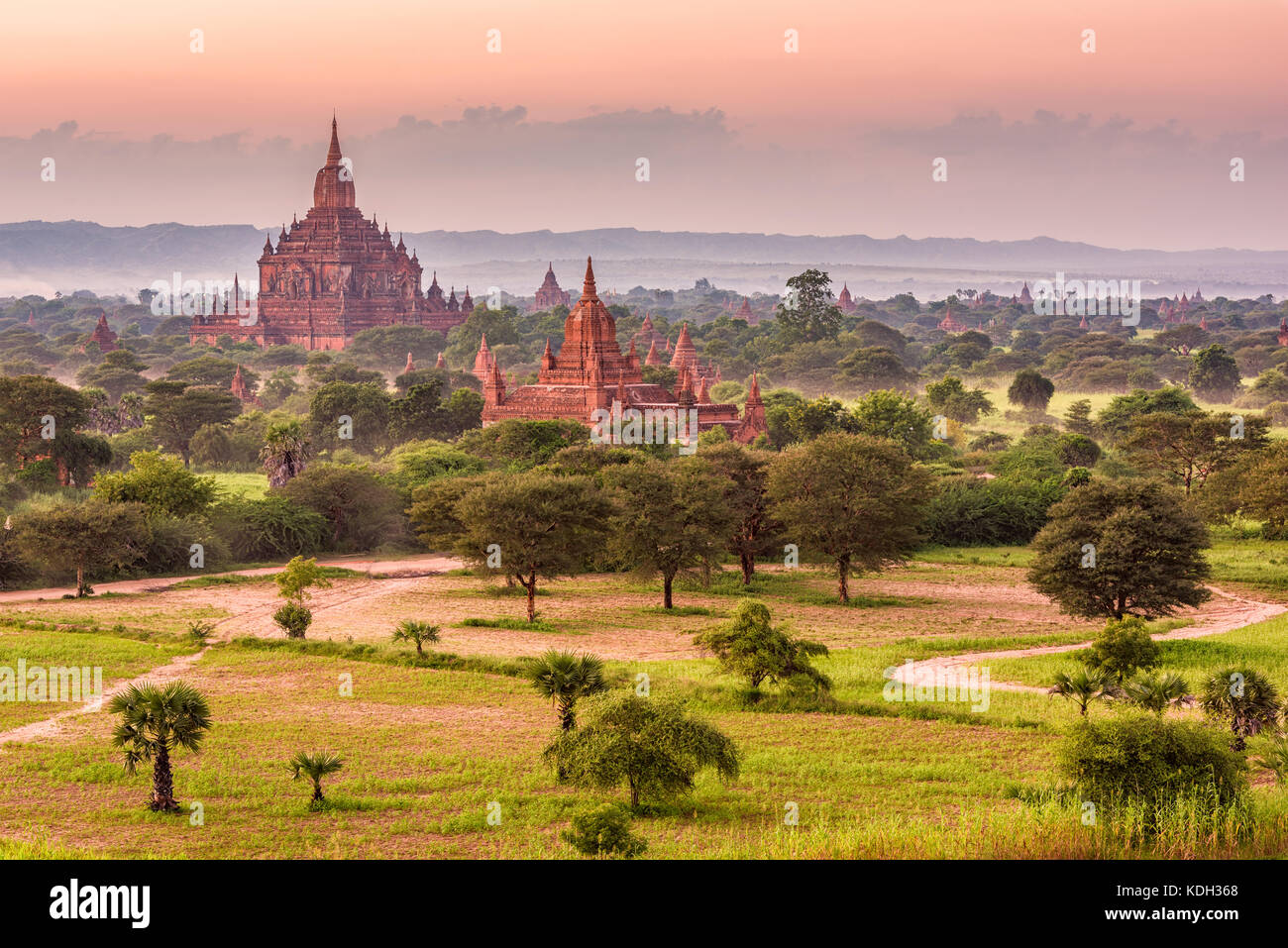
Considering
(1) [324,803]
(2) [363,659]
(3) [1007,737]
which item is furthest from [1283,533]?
(1) [324,803]

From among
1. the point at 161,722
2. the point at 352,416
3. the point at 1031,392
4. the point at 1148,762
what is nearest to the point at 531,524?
the point at 161,722

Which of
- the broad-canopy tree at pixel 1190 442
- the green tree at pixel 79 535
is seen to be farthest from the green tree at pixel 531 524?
the broad-canopy tree at pixel 1190 442

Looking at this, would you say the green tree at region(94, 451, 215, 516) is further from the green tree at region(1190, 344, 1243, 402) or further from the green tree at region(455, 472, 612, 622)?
the green tree at region(1190, 344, 1243, 402)

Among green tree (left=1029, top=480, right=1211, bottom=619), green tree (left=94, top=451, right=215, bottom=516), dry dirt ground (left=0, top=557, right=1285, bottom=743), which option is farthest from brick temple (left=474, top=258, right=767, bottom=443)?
green tree (left=1029, top=480, right=1211, bottom=619)

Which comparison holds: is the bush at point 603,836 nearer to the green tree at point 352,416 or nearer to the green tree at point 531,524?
the green tree at point 531,524
